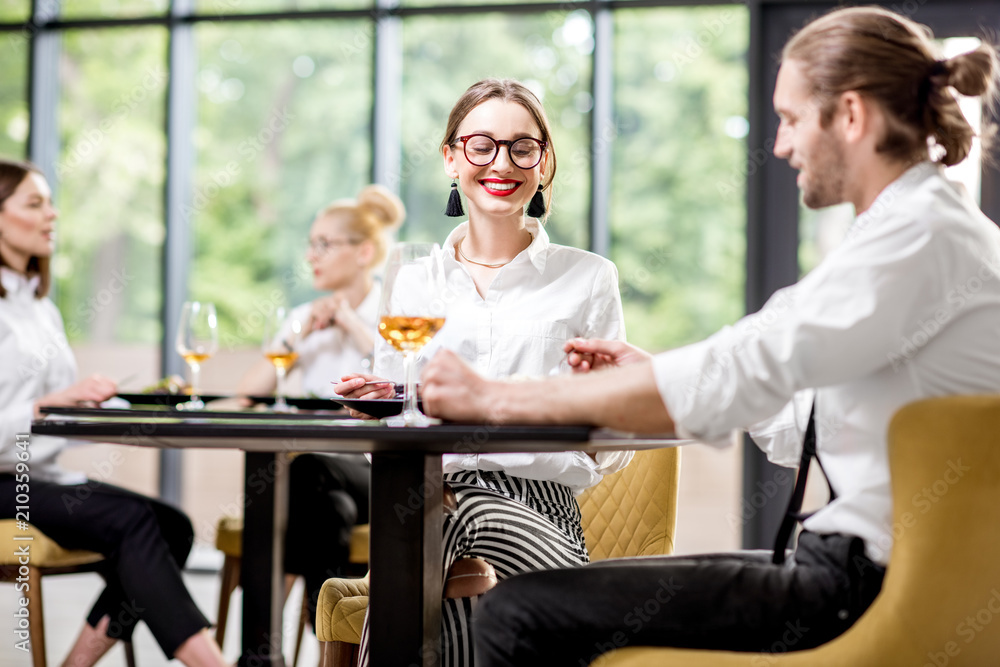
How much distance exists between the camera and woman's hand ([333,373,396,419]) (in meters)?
1.67

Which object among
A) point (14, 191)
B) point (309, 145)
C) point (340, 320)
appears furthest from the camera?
point (309, 145)

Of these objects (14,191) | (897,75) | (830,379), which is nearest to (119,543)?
(14,191)

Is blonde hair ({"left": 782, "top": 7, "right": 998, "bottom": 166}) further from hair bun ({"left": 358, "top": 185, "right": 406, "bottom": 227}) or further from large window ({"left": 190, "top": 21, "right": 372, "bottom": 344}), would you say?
large window ({"left": 190, "top": 21, "right": 372, "bottom": 344})

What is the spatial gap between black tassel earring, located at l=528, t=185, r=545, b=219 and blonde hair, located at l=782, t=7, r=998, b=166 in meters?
0.91

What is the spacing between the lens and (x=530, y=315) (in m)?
1.99

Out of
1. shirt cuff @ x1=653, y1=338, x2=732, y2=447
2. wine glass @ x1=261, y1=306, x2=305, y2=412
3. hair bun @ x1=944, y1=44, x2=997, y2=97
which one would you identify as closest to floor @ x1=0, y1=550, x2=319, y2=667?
wine glass @ x1=261, y1=306, x2=305, y2=412

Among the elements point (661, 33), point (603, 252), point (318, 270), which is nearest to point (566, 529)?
point (318, 270)

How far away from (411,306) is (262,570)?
0.89 m

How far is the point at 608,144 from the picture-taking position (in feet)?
15.3

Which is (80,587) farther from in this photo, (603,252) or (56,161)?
(603,252)

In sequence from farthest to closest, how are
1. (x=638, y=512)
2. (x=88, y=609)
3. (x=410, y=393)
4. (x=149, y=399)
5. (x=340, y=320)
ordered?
1. (x=88, y=609)
2. (x=340, y=320)
3. (x=149, y=399)
4. (x=638, y=512)
5. (x=410, y=393)

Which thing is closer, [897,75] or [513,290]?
[897,75]

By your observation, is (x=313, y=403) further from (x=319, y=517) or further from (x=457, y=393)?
(x=457, y=393)

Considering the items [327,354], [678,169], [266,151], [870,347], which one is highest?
[266,151]
